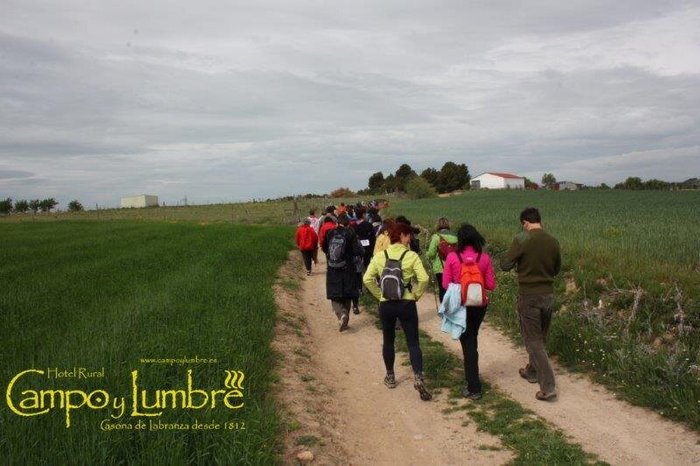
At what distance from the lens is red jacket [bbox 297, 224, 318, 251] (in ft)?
50.1

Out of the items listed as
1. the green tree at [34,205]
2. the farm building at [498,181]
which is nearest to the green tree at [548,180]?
the farm building at [498,181]

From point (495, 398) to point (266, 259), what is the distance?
11.7m

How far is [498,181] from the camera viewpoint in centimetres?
13238

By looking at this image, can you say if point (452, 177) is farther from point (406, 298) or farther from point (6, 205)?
point (406, 298)

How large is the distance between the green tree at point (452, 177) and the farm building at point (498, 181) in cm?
2686

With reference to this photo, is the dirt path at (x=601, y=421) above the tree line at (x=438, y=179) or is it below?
below

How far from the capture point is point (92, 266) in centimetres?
1481

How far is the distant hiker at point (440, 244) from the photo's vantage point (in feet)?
27.4

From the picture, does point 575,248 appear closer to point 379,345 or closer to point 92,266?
point 379,345

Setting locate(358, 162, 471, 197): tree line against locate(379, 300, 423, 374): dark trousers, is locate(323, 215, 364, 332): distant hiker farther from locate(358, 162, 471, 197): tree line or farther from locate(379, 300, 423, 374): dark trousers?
locate(358, 162, 471, 197): tree line

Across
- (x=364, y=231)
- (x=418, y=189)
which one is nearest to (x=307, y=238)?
(x=364, y=231)

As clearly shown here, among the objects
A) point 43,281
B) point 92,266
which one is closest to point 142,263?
point 92,266

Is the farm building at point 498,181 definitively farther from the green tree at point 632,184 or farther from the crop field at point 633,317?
the crop field at point 633,317

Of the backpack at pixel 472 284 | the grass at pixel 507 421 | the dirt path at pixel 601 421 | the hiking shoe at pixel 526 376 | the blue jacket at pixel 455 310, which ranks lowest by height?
the dirt path at pixel 601 421
